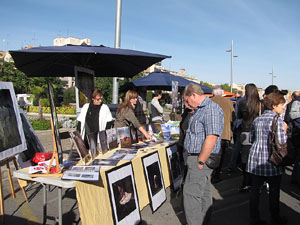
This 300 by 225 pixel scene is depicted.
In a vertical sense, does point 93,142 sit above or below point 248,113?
below

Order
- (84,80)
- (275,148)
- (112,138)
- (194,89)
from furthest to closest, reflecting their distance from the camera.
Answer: (84,80) < (112,138) < (275,148) < (194,89)

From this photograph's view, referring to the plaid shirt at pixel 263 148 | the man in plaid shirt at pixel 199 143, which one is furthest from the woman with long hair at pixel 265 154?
the man in plaid shirt at pixel 199 143

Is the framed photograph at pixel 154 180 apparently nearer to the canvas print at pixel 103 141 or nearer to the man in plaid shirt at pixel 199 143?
the canvas print at pixel 103 141

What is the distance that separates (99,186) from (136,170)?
2.35 feet

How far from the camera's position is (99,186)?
266 centimetres

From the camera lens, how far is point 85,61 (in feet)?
16.7

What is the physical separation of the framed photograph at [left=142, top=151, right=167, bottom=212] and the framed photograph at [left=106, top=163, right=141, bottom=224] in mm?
363

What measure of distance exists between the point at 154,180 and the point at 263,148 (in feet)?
5.06

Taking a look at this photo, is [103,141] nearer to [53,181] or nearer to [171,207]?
[53,181]

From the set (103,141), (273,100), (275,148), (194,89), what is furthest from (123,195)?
(273,100)

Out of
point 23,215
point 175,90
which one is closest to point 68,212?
point 23,215

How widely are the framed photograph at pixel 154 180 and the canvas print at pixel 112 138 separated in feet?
2.16

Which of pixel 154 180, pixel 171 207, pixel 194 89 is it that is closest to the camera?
pixel 194 89

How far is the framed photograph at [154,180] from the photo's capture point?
3424mm
